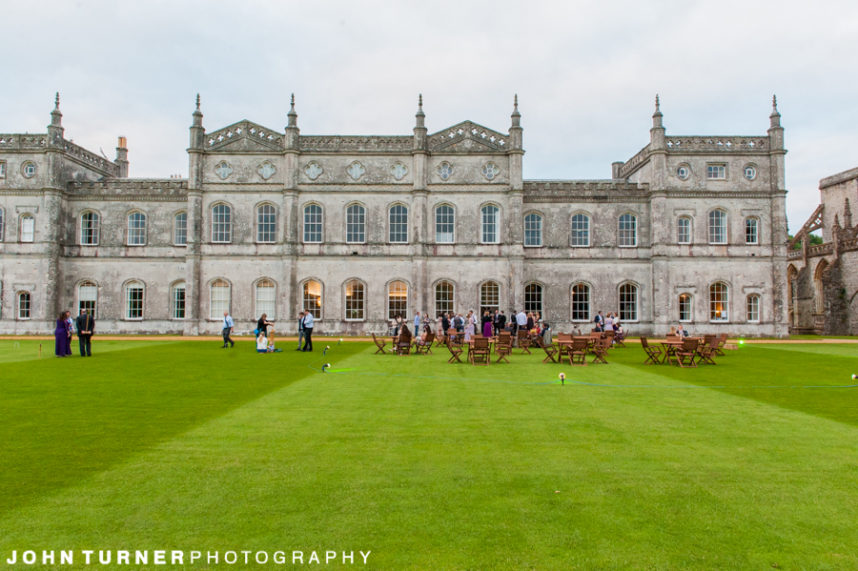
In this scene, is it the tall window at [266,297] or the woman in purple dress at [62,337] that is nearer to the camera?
the woman in purple dress at [62,337]

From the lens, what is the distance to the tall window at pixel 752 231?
33.5 m

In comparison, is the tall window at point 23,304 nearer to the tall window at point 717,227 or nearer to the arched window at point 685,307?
the arched window at point 685,307

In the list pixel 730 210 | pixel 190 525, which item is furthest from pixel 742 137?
pixel 190 525

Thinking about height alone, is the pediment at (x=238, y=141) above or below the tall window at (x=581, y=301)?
above

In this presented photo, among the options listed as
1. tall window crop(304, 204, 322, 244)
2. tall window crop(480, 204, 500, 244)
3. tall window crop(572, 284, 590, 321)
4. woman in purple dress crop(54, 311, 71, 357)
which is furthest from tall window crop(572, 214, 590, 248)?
woman in purple dress crop(54, 311, 71, 357)

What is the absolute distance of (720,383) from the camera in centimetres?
1319

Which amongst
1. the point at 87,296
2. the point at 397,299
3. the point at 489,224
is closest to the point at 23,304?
the point at 87,296

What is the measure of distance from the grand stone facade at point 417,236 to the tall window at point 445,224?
7cm

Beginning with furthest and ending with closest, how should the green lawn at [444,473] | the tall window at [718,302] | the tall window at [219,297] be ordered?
the tall window at [718,302]
the tall window at [219,297]
the green lawn at [444,473]

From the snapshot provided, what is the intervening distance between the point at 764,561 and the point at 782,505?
4.50 ft

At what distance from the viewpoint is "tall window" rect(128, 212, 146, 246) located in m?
34.6

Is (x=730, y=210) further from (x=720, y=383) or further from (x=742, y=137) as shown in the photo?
(x=720, y=383)

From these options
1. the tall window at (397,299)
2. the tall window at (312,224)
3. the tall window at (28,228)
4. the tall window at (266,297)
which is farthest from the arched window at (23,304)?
the tall window at (397,299)

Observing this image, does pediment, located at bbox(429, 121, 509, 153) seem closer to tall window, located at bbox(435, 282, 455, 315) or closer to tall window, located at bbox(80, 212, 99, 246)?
tall window, located at bbox(435, 282, 455, 315)
